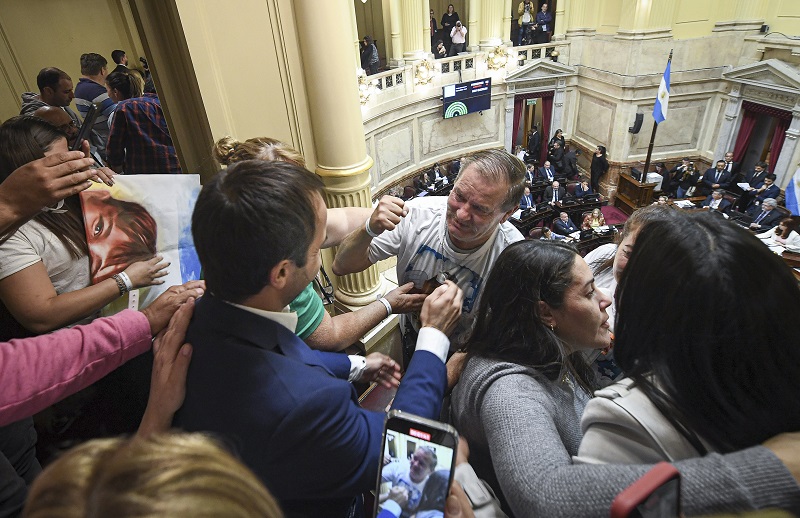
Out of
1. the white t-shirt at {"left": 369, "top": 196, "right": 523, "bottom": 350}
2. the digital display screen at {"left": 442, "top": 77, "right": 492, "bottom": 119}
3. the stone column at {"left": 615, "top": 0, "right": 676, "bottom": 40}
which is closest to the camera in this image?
the white t-shirt at {"left": 369, "top": 196, "right": 523, "bottom": 350}

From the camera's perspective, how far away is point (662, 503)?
0.73m

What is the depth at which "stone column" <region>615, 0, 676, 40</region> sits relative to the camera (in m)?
12.0

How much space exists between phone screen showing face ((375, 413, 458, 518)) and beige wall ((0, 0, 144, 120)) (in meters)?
7.61

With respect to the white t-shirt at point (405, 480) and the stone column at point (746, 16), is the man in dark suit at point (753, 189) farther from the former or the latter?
the white t-shirt at point (405, 480)

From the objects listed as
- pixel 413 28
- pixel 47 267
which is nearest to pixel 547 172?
pixel 413 28

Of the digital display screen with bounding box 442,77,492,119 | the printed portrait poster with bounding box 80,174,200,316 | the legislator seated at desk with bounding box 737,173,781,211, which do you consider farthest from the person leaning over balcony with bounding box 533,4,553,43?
the printed portrait poster with bounding box 80,174,200,316

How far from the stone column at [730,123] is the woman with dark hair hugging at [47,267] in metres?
15.3

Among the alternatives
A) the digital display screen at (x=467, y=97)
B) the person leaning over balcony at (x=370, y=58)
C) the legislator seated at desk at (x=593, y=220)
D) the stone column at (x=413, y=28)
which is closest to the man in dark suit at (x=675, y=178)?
the legislator seated at desk at (x=593, y=220)

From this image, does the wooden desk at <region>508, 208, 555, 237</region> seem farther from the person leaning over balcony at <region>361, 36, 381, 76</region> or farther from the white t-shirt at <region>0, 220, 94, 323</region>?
the white t-shirt at <region>0, 220, 94, 323</region>

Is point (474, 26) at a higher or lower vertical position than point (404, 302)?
higher

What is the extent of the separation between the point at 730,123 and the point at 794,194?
8734 mm

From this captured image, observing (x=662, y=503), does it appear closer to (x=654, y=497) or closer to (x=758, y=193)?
(x=654, y=497)

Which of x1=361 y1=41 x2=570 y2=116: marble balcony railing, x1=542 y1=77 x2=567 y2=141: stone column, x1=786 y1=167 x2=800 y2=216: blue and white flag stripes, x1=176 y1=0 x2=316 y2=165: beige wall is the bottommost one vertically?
x1=542 y1=77 x2=567 y2=141: stone column

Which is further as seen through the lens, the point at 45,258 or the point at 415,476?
the point at 45,258
